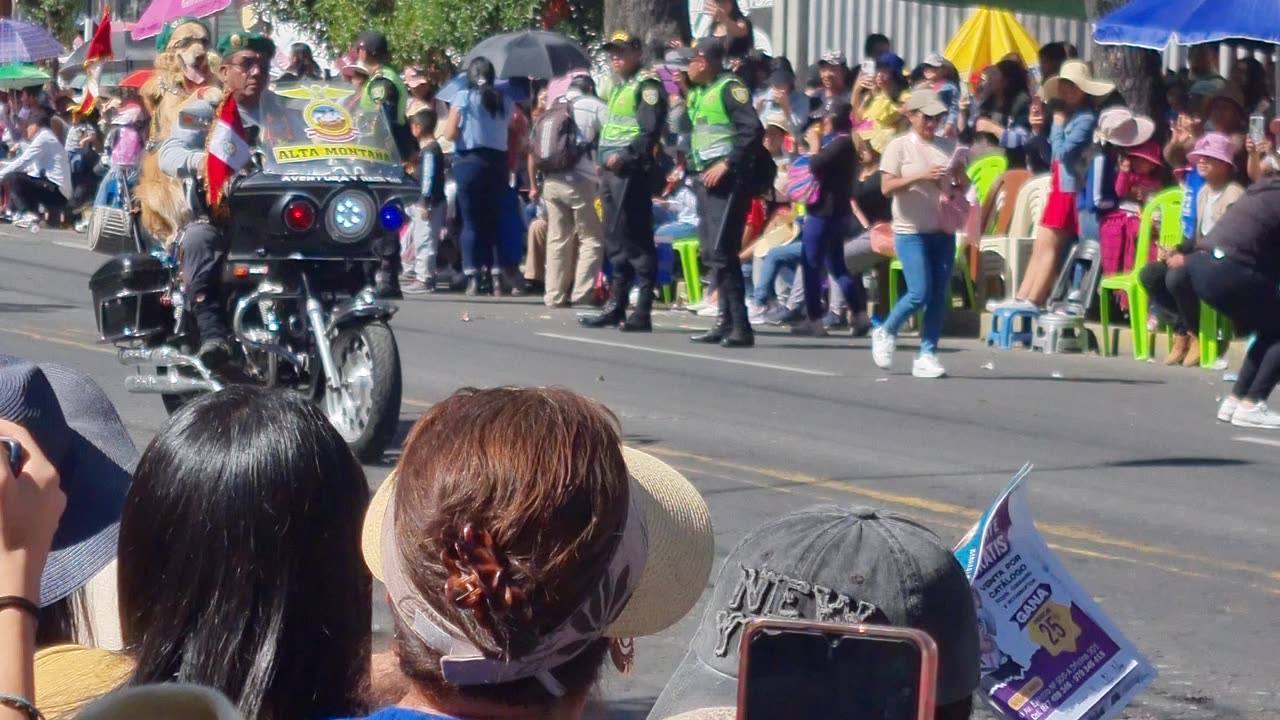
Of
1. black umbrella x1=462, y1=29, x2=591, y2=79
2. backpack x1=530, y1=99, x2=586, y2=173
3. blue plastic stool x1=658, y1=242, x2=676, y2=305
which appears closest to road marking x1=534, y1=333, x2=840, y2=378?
backpack x1=530, y1=99, x2=586, y2=173

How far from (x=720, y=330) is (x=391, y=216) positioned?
17.9 feet

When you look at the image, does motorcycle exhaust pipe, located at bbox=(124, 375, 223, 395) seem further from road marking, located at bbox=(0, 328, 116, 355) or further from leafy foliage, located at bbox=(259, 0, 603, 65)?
leafy foliage, located at bbox=(259, 0, 603, 65)

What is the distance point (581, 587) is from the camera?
2.08 metres

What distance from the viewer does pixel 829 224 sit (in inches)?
584

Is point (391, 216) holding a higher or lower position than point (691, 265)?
higher

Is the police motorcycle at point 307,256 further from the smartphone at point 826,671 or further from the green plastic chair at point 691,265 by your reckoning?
the green plastic chair at point 691,265

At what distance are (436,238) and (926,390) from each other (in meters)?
7.51

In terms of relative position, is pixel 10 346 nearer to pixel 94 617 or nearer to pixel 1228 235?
pixel 1228 235

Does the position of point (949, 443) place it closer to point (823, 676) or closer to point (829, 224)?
point (829, 224)

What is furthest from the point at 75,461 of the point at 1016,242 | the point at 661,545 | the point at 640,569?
the point at 1016,242

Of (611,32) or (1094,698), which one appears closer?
(1094,698)

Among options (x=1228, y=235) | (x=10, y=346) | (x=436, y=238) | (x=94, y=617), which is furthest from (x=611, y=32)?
(x=94, y=617)

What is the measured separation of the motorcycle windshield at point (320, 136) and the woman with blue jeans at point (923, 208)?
3.92 metres

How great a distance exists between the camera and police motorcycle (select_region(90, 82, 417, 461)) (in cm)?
880
